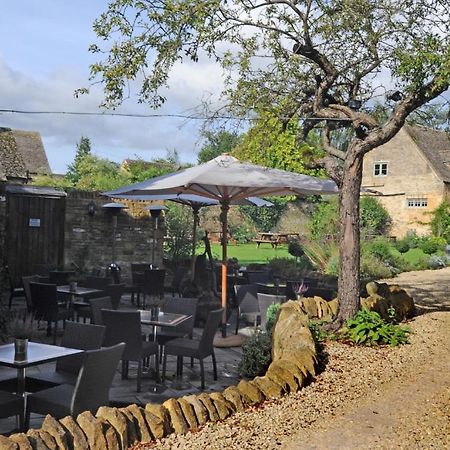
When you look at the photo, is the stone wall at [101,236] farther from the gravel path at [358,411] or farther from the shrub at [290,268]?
the gravel path at [358,411]

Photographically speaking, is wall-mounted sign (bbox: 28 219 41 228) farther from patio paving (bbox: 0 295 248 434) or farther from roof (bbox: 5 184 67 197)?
patio paving (bbox: 0 295 248 434)

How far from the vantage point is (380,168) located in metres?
36.5

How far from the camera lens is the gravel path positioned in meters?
4.03

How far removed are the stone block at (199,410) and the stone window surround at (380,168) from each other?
33445 mm

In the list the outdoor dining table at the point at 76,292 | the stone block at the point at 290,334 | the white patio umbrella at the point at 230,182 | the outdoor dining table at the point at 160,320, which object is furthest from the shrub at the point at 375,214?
the outdoor dining table at the point at 160,320

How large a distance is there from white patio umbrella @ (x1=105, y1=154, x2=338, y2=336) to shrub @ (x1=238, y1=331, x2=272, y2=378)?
79.2 inches

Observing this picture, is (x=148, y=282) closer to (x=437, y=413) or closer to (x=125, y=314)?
(x=125, y=314)

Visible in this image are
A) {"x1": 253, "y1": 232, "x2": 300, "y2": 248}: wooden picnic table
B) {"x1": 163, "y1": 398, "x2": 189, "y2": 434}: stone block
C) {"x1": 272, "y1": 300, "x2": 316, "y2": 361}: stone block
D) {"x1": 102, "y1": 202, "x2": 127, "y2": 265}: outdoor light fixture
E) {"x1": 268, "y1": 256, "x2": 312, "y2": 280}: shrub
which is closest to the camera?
{"x1": 163, "y1": 398, "x2": 189, "y2": 434}: stone block

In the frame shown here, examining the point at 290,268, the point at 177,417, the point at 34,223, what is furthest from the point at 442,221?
the point at 177,417

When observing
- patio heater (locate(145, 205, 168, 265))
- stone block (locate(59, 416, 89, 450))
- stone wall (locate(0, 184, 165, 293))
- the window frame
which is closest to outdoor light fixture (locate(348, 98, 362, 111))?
stone block (locate(59, 416, 89, 450))

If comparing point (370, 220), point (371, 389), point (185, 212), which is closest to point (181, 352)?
point (371, 389)

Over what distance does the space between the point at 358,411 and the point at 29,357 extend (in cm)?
257

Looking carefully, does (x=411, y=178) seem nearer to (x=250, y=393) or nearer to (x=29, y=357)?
(x=250, y=393)

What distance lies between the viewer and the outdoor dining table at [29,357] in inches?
175
